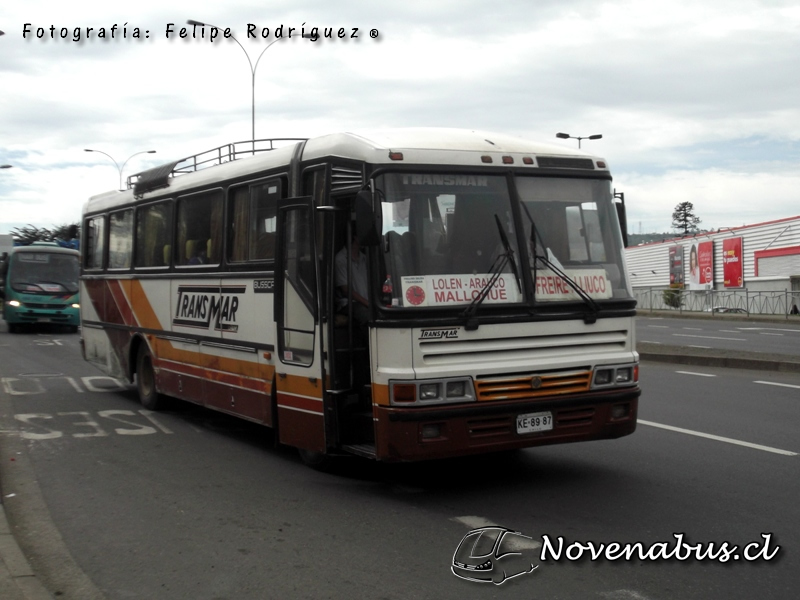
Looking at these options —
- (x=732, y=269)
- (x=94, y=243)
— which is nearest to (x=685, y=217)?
(x=732, y=269)

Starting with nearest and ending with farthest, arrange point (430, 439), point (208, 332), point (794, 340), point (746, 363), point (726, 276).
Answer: point (430, 439), point (208, 332), point (746, 363), point (794, 340), point (726, 276)

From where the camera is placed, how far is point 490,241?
7.77 meters

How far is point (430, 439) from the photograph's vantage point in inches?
291

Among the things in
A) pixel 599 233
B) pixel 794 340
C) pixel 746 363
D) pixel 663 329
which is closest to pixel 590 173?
pixel 599 233

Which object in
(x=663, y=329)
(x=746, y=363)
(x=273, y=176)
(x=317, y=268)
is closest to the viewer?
(x=317, y=268)

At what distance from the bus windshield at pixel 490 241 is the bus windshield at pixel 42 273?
85.8 ft

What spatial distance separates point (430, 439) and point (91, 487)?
10.0 ft

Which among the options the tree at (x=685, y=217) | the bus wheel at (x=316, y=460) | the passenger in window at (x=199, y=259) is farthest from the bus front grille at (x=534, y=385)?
the tree at (x=685, y=217)

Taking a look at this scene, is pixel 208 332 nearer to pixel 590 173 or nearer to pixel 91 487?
pixel 91 487

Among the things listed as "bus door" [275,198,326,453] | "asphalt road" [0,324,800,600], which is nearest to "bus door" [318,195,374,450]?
"bus door" [275,198,326,453]

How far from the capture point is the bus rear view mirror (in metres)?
7.30

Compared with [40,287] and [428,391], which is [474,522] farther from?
[40,287]

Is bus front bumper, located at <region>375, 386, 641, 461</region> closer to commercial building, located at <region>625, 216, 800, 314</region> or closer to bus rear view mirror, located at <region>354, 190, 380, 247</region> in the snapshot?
bus rear view mirror, located at <region>354, 190, 380, 247</region>

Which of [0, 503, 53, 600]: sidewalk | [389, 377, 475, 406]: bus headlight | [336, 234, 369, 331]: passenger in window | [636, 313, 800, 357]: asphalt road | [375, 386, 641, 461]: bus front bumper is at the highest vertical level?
[336, 234, 369, 331]: passenger in window
